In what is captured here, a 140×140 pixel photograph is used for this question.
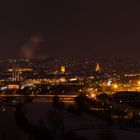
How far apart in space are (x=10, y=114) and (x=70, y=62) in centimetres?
2652

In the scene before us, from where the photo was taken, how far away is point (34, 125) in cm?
903

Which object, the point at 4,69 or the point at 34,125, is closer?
the point at 34,125

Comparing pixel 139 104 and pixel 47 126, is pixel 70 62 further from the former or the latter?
pixel 47 126

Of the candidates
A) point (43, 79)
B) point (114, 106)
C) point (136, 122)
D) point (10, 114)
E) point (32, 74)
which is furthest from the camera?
point (32, 74)

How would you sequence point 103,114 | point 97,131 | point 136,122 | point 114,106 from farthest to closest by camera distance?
point 114,106 < point 103,114 < point 136,122 < point 97,131

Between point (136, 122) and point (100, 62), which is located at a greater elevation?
point (100, 62)

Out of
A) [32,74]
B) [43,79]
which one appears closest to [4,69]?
[32,74]

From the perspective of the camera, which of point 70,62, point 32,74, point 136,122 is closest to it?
point 136,122

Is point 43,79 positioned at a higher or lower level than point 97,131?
higher

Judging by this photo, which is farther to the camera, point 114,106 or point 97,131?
point 114,106

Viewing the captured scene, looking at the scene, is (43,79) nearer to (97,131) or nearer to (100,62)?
(100,62)

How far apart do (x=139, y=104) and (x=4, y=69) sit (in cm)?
2377

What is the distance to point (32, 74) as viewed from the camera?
105ft

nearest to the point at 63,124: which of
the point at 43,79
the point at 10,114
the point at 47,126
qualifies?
the point at 47,126
